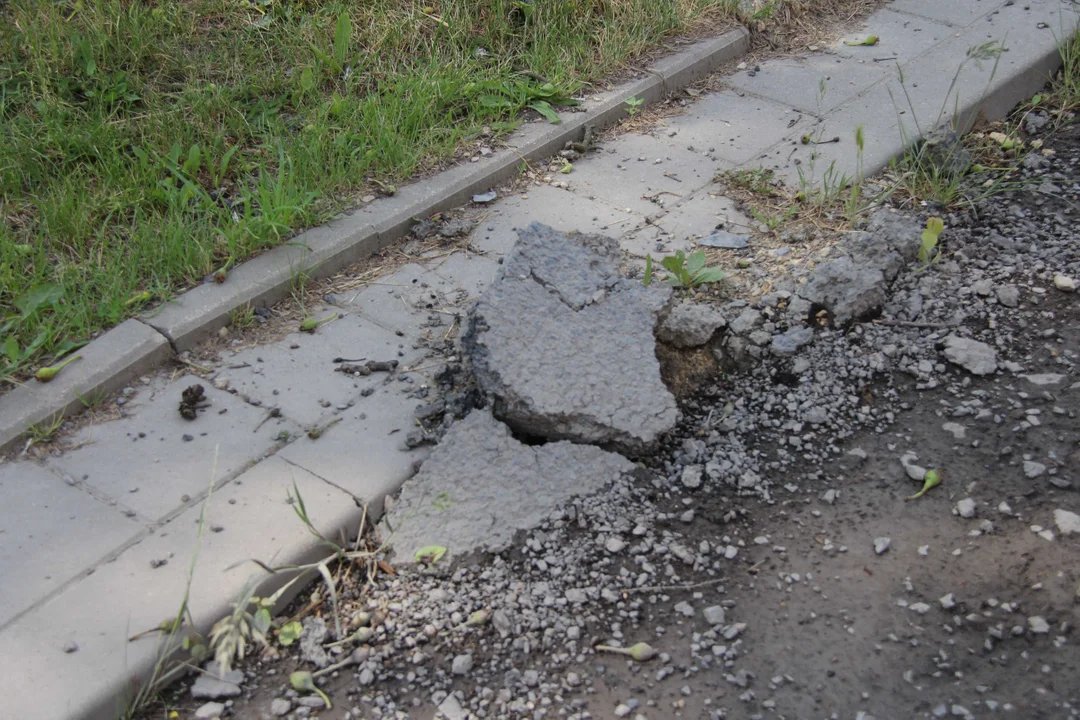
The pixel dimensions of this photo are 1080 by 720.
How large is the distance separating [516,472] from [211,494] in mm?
841

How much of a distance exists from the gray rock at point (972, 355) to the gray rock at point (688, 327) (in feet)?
2.40

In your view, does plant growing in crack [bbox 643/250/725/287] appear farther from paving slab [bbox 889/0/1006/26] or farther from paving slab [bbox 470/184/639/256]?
paving slab [bbox 889/0/1006/26]

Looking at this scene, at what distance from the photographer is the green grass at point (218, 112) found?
3414 millimetres

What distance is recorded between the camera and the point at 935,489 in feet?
8.86

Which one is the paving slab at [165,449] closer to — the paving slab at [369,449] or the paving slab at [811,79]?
the paving slab at [369,449]

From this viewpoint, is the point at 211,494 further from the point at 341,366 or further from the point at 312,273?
the point at 312,273

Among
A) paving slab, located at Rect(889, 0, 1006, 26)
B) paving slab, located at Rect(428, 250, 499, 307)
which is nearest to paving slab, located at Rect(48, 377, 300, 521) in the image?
paving slab, located at Rect(428, 250, 499, 307)

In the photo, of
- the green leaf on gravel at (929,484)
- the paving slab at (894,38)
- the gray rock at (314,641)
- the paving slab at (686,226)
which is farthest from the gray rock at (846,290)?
the paving slab at (894,38)

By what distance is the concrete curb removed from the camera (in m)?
3.00

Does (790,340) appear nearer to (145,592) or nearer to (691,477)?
(691,477)

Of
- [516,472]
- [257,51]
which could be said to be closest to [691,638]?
[516,472]

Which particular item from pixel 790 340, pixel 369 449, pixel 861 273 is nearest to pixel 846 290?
pixel 861 273

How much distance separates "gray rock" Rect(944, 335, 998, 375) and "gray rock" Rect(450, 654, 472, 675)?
180cm

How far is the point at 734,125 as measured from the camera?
4.47m
